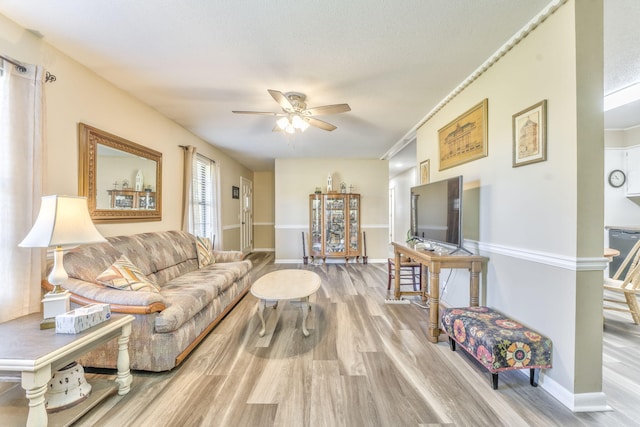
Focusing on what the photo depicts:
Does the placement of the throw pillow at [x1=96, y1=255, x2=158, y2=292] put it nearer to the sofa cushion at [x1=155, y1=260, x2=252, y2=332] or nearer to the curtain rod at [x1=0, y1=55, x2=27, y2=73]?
the sofa cushion at [x1=155, y1=260, x2=252, y2=332]

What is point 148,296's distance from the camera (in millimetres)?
1809

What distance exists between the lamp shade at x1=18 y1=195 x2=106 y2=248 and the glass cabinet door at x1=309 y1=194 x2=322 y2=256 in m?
4.30

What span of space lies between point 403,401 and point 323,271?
361cm

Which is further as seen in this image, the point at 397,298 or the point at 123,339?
the point at 397,298

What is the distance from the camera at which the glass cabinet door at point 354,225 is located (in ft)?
18.8

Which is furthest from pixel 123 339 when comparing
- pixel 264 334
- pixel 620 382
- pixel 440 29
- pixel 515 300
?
pixel 620 382

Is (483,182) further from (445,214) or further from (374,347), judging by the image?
(374,347)

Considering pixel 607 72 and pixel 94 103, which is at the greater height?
pixel 607 72

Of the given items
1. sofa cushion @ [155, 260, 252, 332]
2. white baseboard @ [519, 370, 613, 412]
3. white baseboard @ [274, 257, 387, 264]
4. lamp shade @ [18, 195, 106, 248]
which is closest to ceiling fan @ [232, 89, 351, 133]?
lamp shade @ [18, 195, 106, 248]

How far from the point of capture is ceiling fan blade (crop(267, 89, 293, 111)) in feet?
7.39

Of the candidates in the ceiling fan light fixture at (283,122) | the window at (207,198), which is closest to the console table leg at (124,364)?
the ceiling fan light fixture at (283,122)

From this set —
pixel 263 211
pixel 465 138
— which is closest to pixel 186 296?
pixel 465 138

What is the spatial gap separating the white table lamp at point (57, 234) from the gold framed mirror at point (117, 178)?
3.00 feet

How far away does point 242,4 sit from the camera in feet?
5.21
